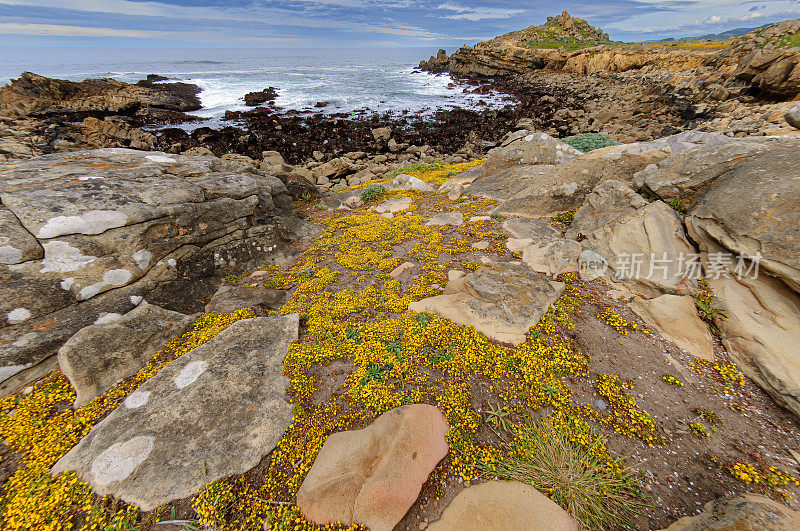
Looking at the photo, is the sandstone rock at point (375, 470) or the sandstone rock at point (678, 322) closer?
the sandstone rock at point (375, 470)

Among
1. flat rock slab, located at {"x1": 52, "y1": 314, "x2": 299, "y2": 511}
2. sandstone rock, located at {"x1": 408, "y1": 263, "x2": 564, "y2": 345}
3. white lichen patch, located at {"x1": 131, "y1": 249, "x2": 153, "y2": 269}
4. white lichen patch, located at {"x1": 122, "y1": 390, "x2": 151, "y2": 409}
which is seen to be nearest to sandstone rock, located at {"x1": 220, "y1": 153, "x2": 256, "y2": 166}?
white lichen patch, located at {"x1": 131, "y1": 249, "x2": 153, "y2": 269}

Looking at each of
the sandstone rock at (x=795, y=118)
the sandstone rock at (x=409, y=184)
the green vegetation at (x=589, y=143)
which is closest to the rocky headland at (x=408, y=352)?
the sandstone rock at (x=795, y=118)

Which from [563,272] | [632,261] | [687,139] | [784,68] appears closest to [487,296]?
[563,272]

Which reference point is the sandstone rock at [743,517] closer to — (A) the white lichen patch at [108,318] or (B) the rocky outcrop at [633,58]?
(A) the white lichen patch at [108,318]

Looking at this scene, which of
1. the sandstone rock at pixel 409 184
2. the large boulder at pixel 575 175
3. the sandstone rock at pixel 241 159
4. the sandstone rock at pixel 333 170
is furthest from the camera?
the sandstone rock at pixel 333 170

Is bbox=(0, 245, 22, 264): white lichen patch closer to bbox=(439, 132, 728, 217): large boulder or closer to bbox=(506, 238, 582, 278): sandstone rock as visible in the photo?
bbox=(506, 238, 582, 278): sandstone rock

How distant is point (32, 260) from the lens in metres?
6.41

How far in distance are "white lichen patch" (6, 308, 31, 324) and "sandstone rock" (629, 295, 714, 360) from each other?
44.5ft

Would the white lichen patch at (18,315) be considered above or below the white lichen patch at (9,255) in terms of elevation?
below

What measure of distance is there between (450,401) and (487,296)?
2933 millimetres

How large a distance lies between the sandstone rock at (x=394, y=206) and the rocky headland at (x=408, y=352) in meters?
2.74

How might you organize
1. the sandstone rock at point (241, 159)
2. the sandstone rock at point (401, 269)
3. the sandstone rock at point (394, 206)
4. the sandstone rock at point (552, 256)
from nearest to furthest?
the sandstone rock at point (552, 256) < the sandstone rock at point (401, 269) < the sandstone rock at point (394, 206) < the sandstone rock at point (241, 159)

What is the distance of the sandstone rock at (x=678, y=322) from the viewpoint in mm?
6391

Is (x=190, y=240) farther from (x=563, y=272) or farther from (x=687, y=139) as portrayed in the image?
(x=687, y=139)
